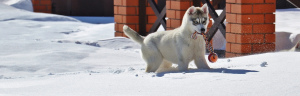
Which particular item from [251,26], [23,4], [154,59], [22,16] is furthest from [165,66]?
[23,4]

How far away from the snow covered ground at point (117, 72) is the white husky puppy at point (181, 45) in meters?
0.12

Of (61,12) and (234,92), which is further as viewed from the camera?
(61,12)

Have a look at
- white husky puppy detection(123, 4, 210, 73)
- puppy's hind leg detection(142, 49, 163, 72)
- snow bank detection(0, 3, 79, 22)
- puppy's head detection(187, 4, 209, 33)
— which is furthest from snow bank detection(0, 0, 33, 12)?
puppy's head detection(187, 4, 209, 33)

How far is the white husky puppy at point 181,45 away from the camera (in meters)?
4.98

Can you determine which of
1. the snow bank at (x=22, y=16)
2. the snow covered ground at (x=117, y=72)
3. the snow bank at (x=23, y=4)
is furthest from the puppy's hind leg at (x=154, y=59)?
the snow bank at (x=23, y=4)

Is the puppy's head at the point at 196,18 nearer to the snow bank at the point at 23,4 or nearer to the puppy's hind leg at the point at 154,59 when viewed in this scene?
the puppy's hind leg at the point at 154,59

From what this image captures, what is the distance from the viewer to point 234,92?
3926mm

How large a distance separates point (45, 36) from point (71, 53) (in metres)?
2.65

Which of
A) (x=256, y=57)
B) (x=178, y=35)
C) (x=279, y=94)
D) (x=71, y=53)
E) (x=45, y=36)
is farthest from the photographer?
(x=45, y=36)

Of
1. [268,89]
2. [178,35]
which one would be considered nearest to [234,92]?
[268,89]

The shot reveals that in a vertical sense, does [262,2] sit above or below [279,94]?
above

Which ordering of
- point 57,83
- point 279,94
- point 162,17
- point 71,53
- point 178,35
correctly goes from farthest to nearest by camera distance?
1. point 162,17
2. point 71,53
3. point 178,35
4. point 57,83
5. point 279,94

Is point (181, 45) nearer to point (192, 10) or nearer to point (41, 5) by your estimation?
point (192, 10)

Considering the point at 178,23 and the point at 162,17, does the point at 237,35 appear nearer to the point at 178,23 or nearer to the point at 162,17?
the point at 178,23
